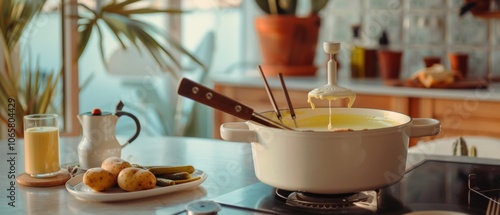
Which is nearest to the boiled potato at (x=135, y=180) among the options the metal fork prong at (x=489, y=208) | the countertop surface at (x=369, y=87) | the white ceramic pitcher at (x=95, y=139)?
the white ceramic pitcher at (x=95, y=139)

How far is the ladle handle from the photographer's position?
4.65 ft

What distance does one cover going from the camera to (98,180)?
1562 millimetres

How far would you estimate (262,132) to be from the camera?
1.48 m

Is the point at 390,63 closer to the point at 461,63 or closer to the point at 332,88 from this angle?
the point at 461,63

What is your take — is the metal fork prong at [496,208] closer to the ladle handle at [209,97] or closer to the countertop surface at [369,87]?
the ladle handle at [209,97]

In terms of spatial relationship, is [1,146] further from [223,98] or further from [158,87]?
[158,87]

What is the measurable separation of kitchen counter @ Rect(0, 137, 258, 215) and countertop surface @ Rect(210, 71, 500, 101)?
1.51 meters

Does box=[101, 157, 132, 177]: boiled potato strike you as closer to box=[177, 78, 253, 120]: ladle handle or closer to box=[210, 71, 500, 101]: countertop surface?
box=[177, 78, 253, 120]: ladle handle

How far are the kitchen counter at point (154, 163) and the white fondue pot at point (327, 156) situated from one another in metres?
0.17

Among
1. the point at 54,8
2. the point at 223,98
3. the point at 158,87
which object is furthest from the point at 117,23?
the point at 223,98

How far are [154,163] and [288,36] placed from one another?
220 centimetres

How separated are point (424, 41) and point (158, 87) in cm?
156

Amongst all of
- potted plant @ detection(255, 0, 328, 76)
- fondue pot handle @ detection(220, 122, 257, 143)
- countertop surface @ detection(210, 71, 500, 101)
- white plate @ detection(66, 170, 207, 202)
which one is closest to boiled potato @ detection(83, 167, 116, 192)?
white plate @ detection(66, 170, 207, 202)

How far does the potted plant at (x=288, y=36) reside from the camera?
3986 millimetres
